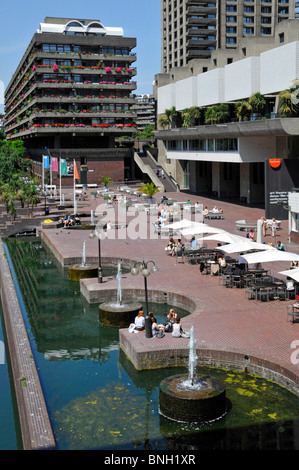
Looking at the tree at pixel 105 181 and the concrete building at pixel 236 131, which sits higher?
the concrete building at pixel 236 131

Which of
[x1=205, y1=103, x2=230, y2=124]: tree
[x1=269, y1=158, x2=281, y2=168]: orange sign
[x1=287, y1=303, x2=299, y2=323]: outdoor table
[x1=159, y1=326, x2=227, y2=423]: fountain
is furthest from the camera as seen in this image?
[x1=205, y1=103, x2=230, y2=124]: tree

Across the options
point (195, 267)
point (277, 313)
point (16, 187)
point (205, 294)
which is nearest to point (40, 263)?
point (195, 267)

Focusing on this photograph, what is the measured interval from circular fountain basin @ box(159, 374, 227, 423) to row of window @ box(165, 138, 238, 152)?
41.0 meters

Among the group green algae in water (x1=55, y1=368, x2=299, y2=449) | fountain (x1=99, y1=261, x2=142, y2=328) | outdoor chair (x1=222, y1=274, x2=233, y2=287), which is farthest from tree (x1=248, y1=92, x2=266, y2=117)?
green algae in water (x1=55, y1=368, x2=299, y2=449)

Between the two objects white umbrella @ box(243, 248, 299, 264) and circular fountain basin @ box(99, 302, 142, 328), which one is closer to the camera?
circular fountain basin @ box(99, 302, 142, 328)

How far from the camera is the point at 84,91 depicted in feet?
289

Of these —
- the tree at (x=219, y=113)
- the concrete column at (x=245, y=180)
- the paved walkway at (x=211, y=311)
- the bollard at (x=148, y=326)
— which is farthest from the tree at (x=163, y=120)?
the bollard at (x=148, y=326)

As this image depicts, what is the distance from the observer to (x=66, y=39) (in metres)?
86.8

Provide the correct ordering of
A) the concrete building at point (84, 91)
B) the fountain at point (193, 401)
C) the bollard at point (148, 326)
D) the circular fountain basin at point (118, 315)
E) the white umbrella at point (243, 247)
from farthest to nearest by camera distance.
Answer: the concrete building at point (84, 91) < the white umbrella at point (243, 247) < the circular fountain basin at point (118, 315) < the bollard at point (148, 326) < the fountain at point (193, 401)

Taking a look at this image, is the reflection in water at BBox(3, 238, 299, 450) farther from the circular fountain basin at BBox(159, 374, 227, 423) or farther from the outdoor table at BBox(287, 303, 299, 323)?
the outdoor table at BBox(287, 303, 299, 323)

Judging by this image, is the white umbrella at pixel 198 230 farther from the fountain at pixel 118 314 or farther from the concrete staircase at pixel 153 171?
the concrete staircase at pixel 153 171

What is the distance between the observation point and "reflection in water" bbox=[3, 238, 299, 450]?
13.3m

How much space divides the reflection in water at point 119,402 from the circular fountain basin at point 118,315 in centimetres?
31

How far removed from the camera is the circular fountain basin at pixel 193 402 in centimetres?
1404
